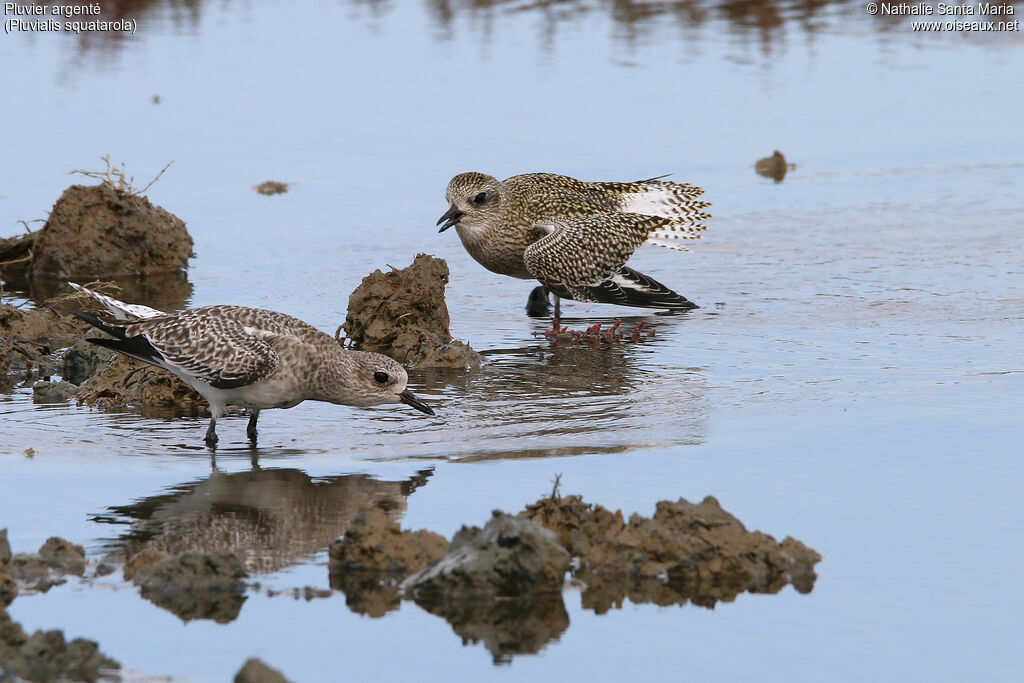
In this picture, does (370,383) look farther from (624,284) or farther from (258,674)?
(624,284)

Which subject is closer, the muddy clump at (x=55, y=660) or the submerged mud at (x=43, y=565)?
the muddy clump at (x=55, y=660)

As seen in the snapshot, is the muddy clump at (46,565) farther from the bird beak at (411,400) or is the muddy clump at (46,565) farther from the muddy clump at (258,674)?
the bird beak at (411,400)

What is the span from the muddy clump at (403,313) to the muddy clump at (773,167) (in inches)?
324

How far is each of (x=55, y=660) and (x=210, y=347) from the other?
4.41m

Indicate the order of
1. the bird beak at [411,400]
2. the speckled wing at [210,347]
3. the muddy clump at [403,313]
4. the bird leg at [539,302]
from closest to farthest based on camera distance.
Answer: the speckled wing at [210,347]
the bird beak at [411,400]
the muddy clump at [403,313]
the bird leg at [539,302]

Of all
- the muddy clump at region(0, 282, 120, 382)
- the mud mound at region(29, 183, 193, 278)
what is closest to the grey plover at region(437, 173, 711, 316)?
the mud mound at region(29, 183, 193, 278)

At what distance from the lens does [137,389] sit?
12.7 meters

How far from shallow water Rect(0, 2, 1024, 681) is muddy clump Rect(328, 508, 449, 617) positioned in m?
0.16

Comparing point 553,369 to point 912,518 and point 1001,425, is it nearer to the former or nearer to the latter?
point 1001,425

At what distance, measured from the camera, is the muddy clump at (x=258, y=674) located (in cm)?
677

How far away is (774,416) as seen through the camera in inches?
473

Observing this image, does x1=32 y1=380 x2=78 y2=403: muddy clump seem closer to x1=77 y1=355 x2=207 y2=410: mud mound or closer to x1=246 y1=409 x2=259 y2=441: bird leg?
x1=77 y1=355 x2=207 y2=410: mud mound

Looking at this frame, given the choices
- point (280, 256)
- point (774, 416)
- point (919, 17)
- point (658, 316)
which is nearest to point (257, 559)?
point (774, 416)

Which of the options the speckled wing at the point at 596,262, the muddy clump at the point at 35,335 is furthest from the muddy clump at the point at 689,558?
the speckled wing at the point at 596,262
